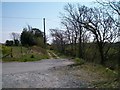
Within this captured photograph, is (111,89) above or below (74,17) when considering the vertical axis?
below

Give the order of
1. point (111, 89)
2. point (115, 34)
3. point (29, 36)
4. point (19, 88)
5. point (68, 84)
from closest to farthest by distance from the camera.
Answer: point (111, 89)
point (19, 88)
point (68, 84)
point (115, 34)
point (29, 36)

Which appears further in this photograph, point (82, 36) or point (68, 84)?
point (82, 36)

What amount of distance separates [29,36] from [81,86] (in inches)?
2055

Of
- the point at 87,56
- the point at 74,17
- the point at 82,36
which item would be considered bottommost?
the point at 87,56

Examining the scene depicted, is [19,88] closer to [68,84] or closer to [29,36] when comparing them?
[68,84]

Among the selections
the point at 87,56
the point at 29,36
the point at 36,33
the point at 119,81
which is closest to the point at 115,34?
the point at 87,56

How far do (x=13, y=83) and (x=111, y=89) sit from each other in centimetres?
427

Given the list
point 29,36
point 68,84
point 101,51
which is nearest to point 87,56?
point 101,51

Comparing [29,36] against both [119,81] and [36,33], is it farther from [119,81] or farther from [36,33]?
[119,81]

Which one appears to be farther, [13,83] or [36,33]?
[36,33]

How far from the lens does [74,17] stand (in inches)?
1425

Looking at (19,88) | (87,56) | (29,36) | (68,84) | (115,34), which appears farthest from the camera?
(29,36)

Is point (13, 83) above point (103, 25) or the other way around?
the other way around

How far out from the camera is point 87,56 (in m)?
35.0
